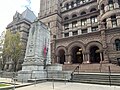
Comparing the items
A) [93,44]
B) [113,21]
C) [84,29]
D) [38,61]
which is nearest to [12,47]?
[38,61]

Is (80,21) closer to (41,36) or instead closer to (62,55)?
(62,55)

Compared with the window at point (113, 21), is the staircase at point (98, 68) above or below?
below

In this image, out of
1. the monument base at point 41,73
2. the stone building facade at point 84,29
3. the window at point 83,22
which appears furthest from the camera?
the window at point 83,22

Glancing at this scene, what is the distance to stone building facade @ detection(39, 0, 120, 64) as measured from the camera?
2175 cm

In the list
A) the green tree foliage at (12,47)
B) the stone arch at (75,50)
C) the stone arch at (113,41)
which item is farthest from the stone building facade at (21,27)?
the stone arch at (113,41)

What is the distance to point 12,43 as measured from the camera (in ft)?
95.9

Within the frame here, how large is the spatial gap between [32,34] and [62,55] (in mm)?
14283

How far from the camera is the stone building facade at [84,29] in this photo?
2175cm

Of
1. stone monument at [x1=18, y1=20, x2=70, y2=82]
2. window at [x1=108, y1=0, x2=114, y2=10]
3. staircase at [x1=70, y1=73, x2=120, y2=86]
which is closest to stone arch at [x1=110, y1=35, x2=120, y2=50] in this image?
window at [x1=108, y1=0, x2=114, y2=10]

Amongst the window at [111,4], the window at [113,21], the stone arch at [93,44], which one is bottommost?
the stone arch at [93,44]

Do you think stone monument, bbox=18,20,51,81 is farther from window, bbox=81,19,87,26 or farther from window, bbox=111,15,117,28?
window, bbox=81,19,87,26

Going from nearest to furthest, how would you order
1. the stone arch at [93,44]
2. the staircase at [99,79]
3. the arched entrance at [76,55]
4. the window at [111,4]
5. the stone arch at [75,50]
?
the staircase at [99,79] → the stone arch at [93,44] → the stone arch at [75,50] → the window at [111,4] → the arched entrance at [76,55]

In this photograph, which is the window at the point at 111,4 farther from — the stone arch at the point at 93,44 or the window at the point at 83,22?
the stone arch at the point at 93,44

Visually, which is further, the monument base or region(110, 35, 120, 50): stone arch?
region(110, 35, 120, 50): stone arch
